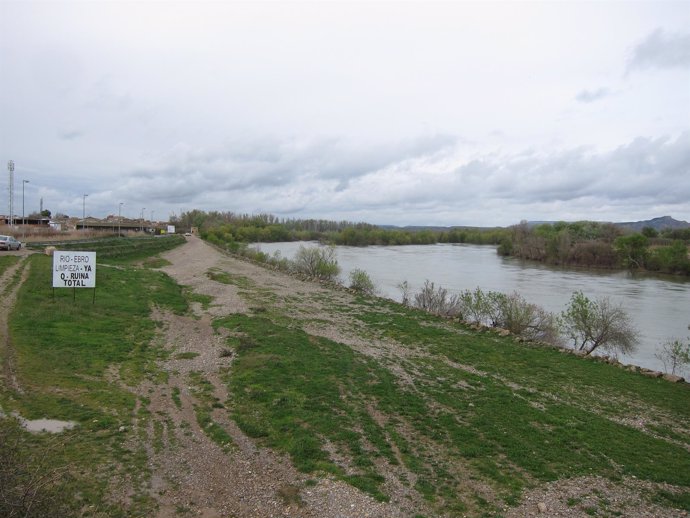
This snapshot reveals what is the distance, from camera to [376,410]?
8.66 m

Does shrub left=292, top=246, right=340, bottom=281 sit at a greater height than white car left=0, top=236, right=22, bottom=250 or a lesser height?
lesser

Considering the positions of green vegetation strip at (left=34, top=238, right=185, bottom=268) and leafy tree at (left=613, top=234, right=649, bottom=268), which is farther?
leafy tree at (left=613, top=234, right=649, bottom=268)

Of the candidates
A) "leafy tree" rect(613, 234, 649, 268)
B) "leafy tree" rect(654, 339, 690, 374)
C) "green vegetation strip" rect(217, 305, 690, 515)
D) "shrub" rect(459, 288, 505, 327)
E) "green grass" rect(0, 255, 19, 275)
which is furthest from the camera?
"leafy tree" rect(613, 234, 649, 268)

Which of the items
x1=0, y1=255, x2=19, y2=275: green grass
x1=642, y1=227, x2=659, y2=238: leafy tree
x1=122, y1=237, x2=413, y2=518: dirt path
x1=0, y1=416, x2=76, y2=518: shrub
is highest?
x1=642, y1=227, x2=659, y2=238: leafy tree

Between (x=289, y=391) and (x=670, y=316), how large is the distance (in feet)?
88.2

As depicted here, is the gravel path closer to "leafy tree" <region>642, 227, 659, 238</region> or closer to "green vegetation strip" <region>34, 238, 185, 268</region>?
"green vegetation strip" <region>34, 238, 185, 268</region>

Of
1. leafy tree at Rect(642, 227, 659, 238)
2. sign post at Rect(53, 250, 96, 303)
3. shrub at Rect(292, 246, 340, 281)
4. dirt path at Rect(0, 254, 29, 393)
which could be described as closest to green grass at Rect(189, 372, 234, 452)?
dirt path at Rect(0, 254, 29, 393)

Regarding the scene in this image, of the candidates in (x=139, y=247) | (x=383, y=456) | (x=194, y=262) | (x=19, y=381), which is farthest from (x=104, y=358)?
(x=139, y=247)

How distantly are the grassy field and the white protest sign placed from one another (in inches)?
28.6

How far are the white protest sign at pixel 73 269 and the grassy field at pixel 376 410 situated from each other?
0.73 metres

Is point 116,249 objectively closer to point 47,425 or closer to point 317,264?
point 317,264

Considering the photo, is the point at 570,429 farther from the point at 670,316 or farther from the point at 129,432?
the point at 670,316

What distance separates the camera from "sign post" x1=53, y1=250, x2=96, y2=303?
596 inches

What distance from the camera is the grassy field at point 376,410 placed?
611cm
